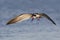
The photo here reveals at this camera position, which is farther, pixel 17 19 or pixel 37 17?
pixel 37 17

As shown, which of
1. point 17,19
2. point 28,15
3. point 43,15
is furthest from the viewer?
point 43,15

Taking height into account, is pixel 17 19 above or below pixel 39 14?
below

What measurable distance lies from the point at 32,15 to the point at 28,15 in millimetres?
497

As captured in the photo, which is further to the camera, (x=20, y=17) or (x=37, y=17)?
(x=37, y=17)

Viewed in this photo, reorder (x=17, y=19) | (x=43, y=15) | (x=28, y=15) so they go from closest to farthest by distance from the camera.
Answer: (x=17, y=19) < (x=28, y=15) < (x=43, y=15)

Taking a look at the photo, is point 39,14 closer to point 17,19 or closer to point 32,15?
point 32,15

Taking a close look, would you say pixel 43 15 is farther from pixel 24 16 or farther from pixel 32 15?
pixel 24 16

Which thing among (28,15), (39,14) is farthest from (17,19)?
(39,14)

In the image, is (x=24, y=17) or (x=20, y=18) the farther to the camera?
(x=24, y=17)

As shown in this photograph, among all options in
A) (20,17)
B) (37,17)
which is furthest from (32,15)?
(20,17)

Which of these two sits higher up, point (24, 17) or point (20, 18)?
point (24, 17)

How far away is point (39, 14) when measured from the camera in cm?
1274

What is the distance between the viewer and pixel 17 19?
11.1 meters

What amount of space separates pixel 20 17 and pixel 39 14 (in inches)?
75.9
